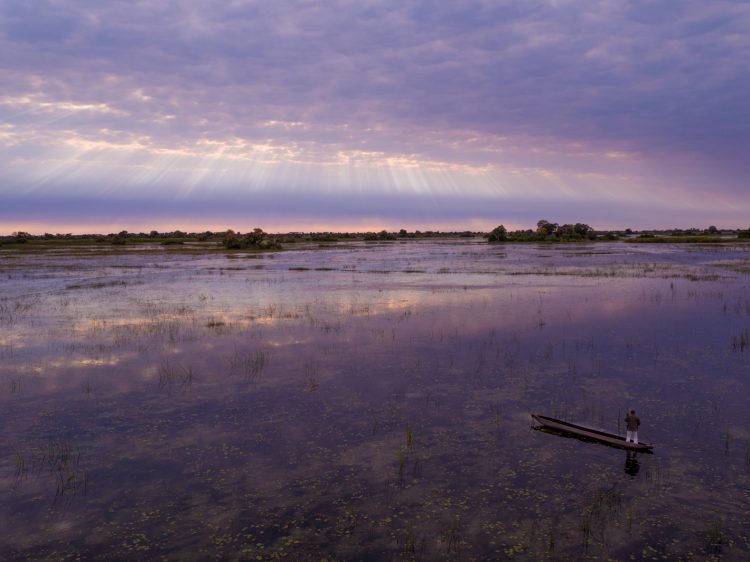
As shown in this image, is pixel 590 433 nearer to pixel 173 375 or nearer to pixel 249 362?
pixel 249 362

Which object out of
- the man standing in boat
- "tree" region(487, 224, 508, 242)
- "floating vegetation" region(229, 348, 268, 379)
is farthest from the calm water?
"tree" region(487, 224, 508, 242)

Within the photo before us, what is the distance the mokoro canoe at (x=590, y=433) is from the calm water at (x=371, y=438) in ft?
0.72

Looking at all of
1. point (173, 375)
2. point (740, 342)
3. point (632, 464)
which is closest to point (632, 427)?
point (632, 464)

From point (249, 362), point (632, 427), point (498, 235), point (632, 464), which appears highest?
point (498, 235)

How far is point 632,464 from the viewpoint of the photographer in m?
10.8

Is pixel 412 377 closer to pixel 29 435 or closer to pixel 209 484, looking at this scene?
pixel 209 484

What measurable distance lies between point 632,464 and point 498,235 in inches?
5775

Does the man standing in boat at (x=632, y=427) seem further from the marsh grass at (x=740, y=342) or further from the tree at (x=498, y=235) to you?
the tree at (x=498, y=235)

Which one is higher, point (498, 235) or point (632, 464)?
point (498, 235)

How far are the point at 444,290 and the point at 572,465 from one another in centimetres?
2773

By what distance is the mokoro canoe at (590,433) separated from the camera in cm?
1124

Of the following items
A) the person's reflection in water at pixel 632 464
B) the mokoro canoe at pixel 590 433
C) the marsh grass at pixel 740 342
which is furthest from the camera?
the marsh grass at pixel 740 342

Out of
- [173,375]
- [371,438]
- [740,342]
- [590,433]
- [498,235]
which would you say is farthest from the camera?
A: [498,235]

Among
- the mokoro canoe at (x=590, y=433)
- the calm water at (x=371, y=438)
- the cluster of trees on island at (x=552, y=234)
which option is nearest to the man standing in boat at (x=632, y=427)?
the mokoro canoe at (x=590, y=433)
